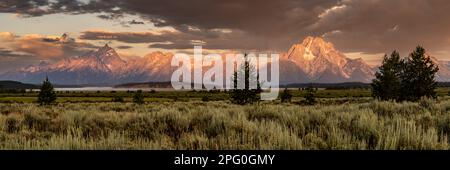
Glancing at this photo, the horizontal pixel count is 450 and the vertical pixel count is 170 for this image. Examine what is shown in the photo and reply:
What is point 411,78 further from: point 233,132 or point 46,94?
point 46,94

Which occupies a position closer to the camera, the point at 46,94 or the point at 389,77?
the point at 389,77

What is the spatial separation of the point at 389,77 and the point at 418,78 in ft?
19.9

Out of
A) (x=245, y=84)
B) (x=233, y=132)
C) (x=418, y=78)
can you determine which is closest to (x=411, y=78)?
(x=418, y=78)

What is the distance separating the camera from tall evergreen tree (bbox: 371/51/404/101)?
7631 centimetres

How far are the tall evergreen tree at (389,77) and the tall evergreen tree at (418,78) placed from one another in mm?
2539

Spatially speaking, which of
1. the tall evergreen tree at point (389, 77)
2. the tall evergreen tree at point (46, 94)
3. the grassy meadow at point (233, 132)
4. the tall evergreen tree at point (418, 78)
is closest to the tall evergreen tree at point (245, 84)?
the tall evergreen tree at point (389, 77)

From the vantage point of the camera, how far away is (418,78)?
72.2m

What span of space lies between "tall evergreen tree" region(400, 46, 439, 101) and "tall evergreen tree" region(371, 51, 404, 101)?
2.54 meters

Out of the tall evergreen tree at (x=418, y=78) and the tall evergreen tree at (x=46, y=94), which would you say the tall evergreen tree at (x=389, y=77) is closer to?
the tall evergreen tree at (x=418, y=78)

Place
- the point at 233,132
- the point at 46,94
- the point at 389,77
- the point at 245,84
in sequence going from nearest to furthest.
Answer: the point at 233,132 < the point at 389,77 < the point at 245,84 < the point at 46,94

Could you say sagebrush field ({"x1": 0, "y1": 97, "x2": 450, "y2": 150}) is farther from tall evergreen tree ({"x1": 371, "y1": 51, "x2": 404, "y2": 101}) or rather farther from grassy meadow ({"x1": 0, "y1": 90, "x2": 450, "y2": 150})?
tall evergreen tree ({"x1": 371, "y1": 51, "x2": 404, "y2": 101})
